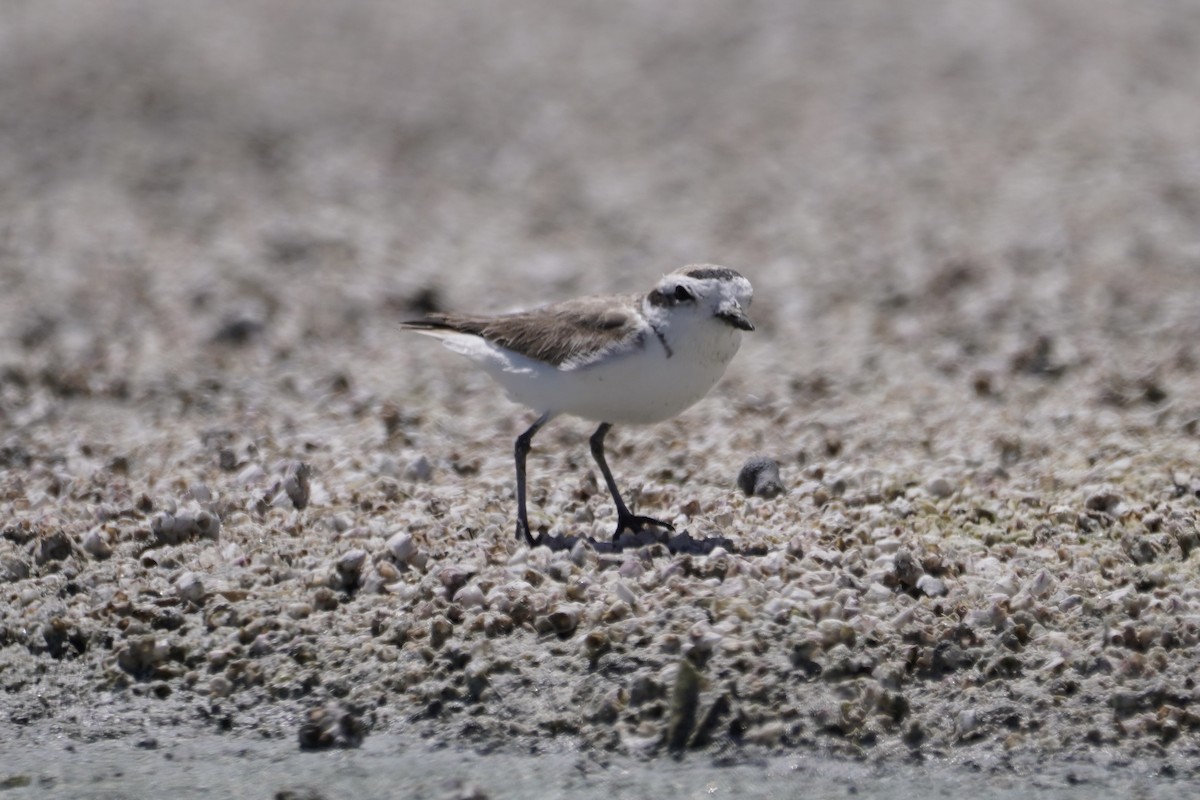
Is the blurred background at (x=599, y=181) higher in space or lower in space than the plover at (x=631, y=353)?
higher

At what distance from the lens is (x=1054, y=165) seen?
12.9 meters

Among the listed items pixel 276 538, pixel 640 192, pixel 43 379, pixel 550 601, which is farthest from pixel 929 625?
pixel 640 192

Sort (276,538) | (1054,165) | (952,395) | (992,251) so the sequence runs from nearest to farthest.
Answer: (276,538), (952,395), (992,251), (1054,165)

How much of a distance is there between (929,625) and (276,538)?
2.64 meters

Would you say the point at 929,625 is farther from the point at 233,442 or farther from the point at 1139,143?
the point at 1139,143

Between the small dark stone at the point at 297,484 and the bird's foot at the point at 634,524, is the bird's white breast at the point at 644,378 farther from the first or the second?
the small dark stone at the point at 297,484

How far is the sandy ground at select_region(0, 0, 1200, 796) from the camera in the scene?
5.68 m

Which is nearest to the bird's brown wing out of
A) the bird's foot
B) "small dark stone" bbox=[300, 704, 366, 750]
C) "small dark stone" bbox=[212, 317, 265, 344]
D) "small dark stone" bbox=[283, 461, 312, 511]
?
the bird's foot

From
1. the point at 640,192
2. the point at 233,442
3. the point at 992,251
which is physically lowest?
the point at 233,442

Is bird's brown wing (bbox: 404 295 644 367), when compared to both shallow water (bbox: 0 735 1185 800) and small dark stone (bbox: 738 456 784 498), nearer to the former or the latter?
small dark stone (bbox: 738 456 784 498)

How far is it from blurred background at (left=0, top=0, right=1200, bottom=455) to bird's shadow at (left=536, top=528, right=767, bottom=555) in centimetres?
243

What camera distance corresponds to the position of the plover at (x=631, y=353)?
636 cm

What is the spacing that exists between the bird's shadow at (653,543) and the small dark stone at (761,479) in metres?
0.66

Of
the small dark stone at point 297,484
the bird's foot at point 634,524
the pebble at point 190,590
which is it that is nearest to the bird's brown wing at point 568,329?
the bird's foot at point 634,524
